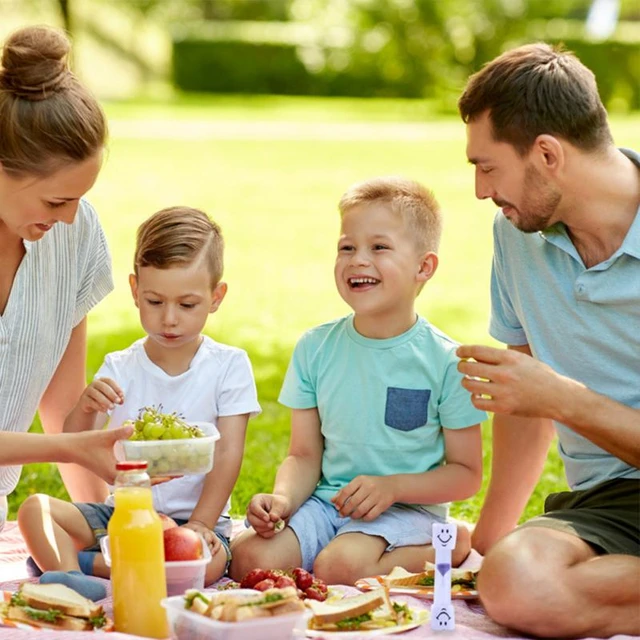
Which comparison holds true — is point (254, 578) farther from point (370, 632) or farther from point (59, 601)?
point (59, 601)

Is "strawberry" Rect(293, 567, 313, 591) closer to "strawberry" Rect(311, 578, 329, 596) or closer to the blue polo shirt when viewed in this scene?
"strawberry" Rect(311, 578, 329, 596)

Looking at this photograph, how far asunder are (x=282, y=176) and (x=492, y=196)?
44.9 feet

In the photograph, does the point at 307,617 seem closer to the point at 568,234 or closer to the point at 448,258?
the point at 568,234

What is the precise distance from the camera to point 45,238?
3791 millimetres

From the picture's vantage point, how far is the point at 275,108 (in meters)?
28.7

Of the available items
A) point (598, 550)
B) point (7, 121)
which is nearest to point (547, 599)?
point (598, 550)

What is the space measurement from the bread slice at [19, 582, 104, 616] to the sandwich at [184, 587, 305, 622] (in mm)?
316

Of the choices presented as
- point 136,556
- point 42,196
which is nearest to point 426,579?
point 136,556

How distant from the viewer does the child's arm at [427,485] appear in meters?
3.70

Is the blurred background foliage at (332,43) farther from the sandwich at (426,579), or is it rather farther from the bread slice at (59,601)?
the bread slice at (59,601)

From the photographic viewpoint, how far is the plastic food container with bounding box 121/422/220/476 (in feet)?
10.6

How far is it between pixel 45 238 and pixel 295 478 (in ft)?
3.54

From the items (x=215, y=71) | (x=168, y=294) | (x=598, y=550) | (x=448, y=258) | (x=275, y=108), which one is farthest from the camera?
(x=215, y=71)

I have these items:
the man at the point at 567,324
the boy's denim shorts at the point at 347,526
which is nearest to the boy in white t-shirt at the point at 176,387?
the boy's denim shorts at the point at 347,526
